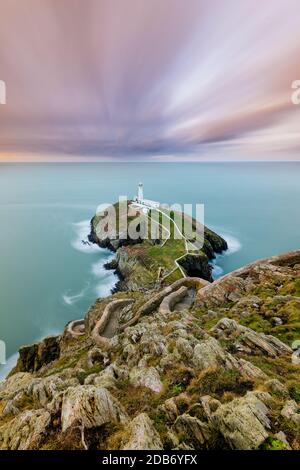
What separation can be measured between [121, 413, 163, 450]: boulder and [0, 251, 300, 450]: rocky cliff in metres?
0.03

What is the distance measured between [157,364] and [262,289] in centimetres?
982

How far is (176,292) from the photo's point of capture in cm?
2259

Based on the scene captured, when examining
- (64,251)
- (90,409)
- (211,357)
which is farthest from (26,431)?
(64,251)

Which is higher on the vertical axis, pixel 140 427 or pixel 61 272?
pixel 140 427

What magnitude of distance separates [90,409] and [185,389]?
333 cm

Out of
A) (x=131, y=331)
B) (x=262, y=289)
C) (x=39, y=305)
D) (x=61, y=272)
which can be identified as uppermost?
(x=262, y=289)

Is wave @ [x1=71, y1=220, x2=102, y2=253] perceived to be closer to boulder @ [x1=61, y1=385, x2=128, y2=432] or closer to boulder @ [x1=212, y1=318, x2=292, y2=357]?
boulder @ [x1=212, y1=318, x2=292, y2=357]

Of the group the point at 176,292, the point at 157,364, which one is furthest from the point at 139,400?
the point at 176,292

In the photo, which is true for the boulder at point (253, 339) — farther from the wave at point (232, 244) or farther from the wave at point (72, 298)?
the wave at point (232, 244)

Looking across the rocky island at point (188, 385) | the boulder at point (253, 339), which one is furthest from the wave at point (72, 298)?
the boulder at point (253, 339)

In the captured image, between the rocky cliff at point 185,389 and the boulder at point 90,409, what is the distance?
0.10ft

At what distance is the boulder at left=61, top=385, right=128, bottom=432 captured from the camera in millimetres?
7996

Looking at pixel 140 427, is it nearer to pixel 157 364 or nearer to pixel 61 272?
pixel 157 364

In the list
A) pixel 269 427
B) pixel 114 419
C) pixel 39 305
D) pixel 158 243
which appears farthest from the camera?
pixel 158 243
